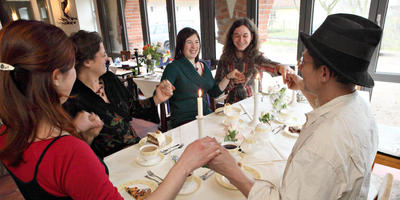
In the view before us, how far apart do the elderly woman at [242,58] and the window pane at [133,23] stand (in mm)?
4040

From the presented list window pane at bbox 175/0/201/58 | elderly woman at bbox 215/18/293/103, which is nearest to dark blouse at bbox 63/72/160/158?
elderly woman at bbox 215/18/293/103

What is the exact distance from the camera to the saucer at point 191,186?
107 cm

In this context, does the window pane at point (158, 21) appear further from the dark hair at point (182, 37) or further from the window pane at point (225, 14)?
the dark hair at point (182, 37)

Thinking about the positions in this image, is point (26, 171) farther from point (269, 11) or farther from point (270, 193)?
point (269, 11)

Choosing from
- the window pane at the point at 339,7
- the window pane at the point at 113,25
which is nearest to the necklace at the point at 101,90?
the window pane at the point at 339,7

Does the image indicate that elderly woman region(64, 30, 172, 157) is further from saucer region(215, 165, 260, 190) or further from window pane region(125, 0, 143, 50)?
window pane region(125, 0, 143, 50)

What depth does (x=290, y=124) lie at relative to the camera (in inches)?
71.0

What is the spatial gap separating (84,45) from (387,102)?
12.1 ft

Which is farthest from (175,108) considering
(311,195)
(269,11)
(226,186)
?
(269,11)

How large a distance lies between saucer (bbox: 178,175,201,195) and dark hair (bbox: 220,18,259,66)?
1.77m

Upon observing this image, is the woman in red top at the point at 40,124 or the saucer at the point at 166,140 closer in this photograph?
the woman in red top at the point at 40,124

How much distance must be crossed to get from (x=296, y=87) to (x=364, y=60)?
1.04 meters

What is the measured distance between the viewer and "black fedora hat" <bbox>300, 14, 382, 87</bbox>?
84 cm

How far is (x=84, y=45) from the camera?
1524mm
